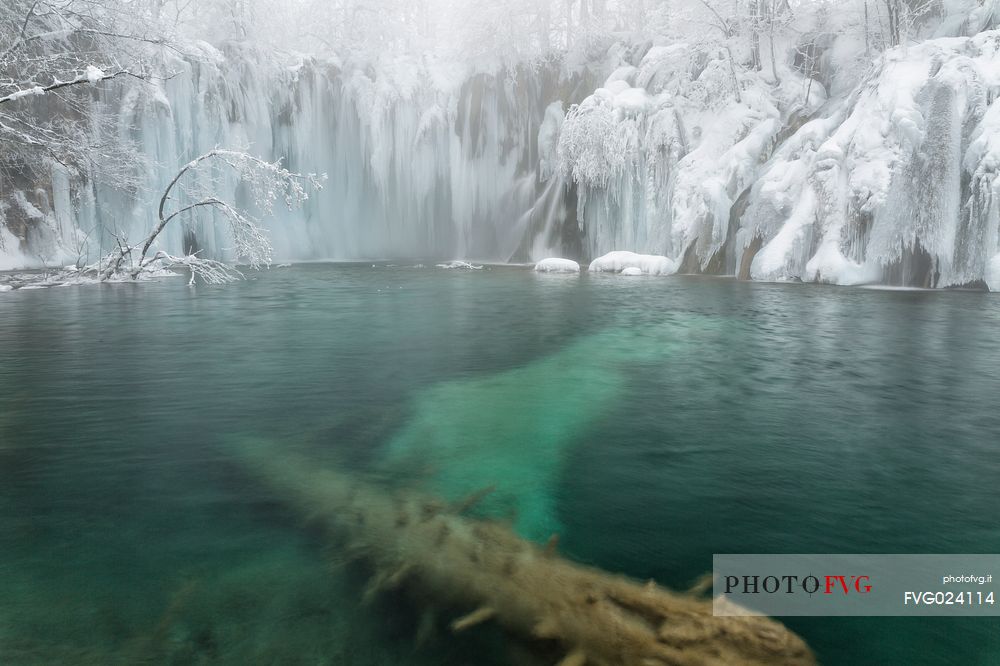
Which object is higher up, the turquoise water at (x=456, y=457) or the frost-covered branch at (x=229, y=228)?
the frost-covered branch at (x=229, y=228)

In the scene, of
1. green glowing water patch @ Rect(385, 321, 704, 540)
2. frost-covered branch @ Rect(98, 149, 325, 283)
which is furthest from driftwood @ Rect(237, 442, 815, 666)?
frost-covered branch @ Rect(98, 149, 325, 283)

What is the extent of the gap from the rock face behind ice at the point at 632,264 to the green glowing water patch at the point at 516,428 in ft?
41.2

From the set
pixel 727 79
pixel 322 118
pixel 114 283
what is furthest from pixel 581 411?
pixel 322 118

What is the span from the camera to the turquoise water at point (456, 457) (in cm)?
260

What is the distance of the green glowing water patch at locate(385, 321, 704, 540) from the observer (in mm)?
4004

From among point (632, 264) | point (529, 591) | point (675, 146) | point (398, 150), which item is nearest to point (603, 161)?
point (675, 146)

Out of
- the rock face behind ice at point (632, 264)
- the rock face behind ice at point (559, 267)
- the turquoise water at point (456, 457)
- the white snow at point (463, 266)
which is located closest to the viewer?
the turquoise water at point (456, 457)

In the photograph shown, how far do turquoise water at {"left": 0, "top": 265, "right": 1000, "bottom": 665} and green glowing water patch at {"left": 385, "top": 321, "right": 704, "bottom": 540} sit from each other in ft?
0.12

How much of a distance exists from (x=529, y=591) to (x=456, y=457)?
194 centimetres

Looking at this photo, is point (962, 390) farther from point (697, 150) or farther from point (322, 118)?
point (322, 118)

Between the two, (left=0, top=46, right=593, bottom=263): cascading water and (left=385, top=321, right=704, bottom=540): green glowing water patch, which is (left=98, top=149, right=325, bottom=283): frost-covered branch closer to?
(left=0, top=46, right=593, bottom=263): cascading water

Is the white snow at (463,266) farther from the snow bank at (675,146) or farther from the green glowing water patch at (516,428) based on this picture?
the green glowing water patch at (516,428)

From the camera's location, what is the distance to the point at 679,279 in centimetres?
1883

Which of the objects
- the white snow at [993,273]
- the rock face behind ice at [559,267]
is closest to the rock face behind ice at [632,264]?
the rock face behind ice at [559,267]
